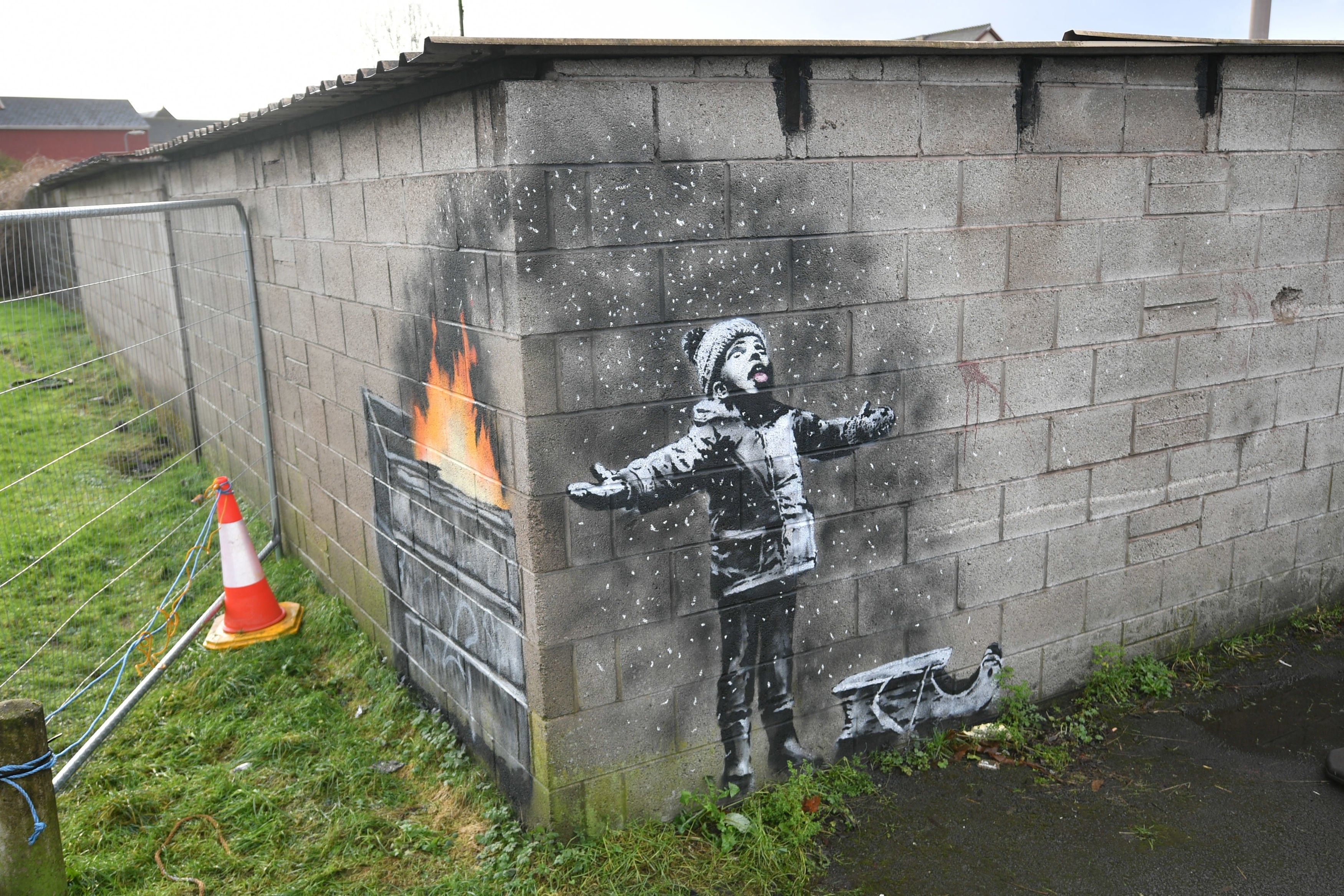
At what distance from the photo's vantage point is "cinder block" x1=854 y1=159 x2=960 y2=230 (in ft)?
11.9

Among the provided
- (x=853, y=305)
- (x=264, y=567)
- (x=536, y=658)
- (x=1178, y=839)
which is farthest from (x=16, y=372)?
(x=1178, y=839)

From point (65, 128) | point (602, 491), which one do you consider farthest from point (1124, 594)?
point (65, 128)

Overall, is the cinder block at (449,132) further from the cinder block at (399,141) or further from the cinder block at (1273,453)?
the cinder block at (1273,453)

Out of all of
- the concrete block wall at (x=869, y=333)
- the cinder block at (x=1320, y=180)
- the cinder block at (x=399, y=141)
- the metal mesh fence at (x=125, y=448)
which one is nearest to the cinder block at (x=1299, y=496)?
the concrete block wall at (x=869, y=333)

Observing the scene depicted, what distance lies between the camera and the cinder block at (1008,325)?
395cm

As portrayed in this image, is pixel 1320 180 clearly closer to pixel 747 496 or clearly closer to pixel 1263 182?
pixel 1263 182

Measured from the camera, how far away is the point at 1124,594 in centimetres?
463

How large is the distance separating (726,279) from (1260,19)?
20.6 ft

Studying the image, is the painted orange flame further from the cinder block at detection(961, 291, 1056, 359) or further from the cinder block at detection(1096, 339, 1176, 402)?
the cinder block at detection(1096, 339, 1176, 402)

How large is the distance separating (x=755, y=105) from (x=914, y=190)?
745mm

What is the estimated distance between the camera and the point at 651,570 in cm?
347

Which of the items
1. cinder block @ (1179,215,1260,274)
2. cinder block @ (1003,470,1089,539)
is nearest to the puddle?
cinder block @ (1003,470,1089,539)

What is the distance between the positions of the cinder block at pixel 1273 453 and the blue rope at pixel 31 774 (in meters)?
5.10

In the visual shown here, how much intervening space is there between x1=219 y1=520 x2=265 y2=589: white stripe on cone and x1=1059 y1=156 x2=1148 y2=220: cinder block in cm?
415
